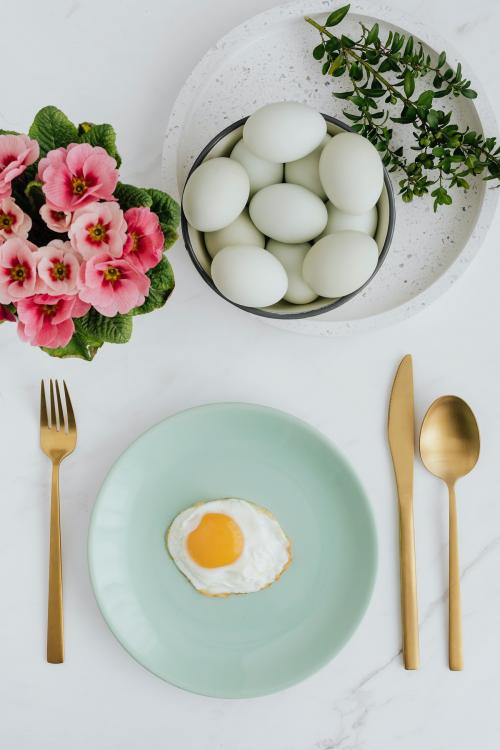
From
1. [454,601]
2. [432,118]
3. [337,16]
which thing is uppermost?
[337,16]

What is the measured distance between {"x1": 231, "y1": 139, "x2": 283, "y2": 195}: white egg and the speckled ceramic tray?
94 mm

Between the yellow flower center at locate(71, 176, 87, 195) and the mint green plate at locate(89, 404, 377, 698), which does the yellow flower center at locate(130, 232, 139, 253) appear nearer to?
the yellow flower center at locate(71, 176, 87, 195)

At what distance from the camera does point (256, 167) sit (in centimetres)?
69

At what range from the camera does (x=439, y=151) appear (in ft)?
2.31

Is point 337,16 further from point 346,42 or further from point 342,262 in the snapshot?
point 342,262

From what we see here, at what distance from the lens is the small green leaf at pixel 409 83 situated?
27.0 inches

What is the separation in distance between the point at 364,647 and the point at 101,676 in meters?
0.31

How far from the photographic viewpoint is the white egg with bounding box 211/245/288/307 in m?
0.65

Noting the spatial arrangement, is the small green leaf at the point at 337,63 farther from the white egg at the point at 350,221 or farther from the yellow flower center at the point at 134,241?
the yellow flower center at the point at 134,241

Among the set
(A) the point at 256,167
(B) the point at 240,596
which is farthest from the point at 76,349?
(B) the point at 240,596

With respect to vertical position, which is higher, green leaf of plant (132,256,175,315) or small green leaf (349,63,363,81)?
small green leaf (349,63,363,81)

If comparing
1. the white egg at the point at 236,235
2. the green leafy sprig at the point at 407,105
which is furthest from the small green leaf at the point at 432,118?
the white egg at the point at 236,235

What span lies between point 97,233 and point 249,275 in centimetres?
17

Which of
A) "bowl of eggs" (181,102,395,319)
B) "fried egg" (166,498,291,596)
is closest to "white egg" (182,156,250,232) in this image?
"bowl of eggs" (181,102,395,319)
